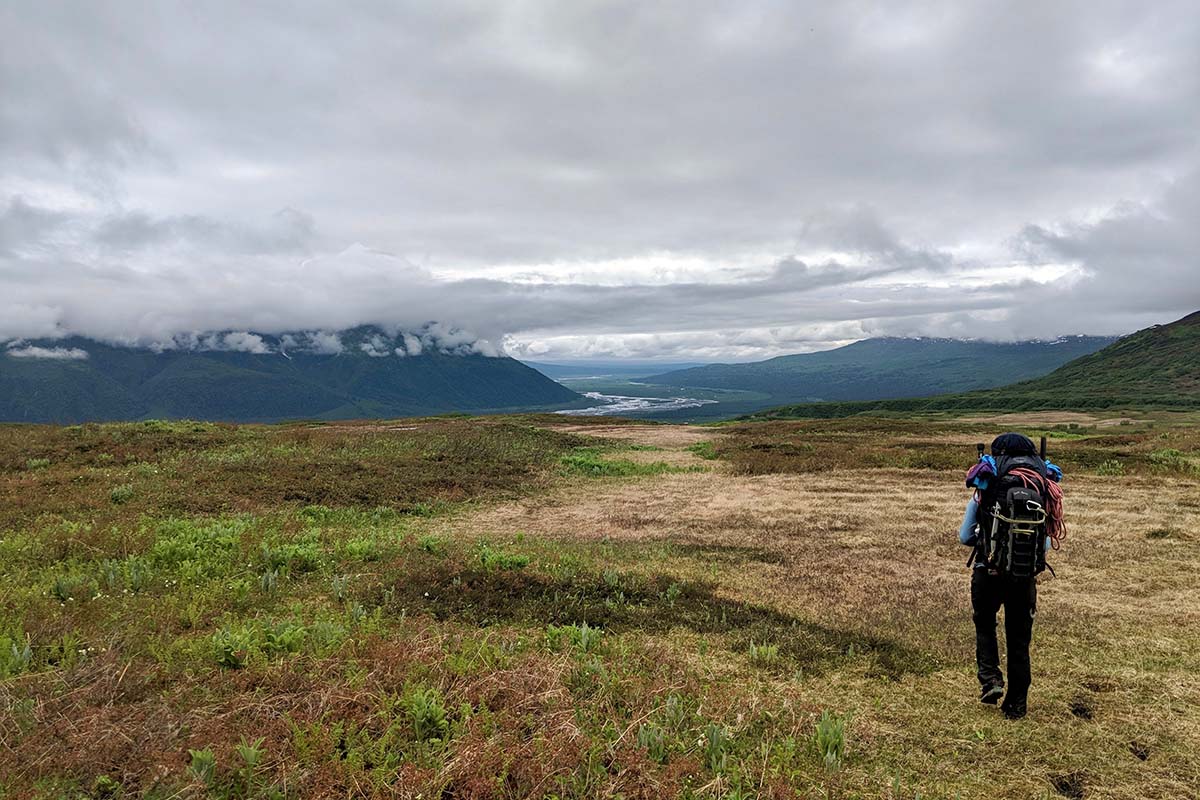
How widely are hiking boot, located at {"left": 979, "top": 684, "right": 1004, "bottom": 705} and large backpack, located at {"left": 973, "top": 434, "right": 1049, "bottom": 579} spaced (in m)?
1.44

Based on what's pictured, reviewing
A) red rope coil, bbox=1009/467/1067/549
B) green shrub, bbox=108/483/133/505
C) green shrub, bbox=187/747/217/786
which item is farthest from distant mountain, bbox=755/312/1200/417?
green shrub, bbox=187/747/217/786

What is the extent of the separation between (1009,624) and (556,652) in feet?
18.1

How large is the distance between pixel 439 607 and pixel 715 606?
4.72m

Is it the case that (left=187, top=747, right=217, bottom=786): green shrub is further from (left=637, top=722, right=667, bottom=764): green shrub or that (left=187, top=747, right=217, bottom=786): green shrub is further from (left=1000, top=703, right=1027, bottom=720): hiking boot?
(left=1000, top=703, right=1027, bottom=720): hiking boot

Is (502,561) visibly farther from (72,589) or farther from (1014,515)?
(1014,515)

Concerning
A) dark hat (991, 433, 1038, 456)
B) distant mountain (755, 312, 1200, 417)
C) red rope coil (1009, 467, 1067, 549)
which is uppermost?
dark hat (991, 433, 1038, 456)

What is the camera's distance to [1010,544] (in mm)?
6422

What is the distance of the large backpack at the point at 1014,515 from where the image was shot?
6.38m

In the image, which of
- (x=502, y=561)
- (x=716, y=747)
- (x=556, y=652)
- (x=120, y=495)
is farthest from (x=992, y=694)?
(x=120, y=495)

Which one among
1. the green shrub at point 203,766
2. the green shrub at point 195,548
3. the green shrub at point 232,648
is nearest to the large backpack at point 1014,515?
the green shrub at point 203,766

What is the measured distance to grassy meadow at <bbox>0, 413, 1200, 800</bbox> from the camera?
5145 mm

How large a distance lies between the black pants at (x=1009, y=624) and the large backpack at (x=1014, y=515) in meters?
0.27

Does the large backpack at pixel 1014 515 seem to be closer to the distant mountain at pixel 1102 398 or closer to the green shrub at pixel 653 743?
the green shrub at pixel 653 743

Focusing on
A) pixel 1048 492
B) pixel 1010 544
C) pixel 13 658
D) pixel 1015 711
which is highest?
pixel 1048 492
